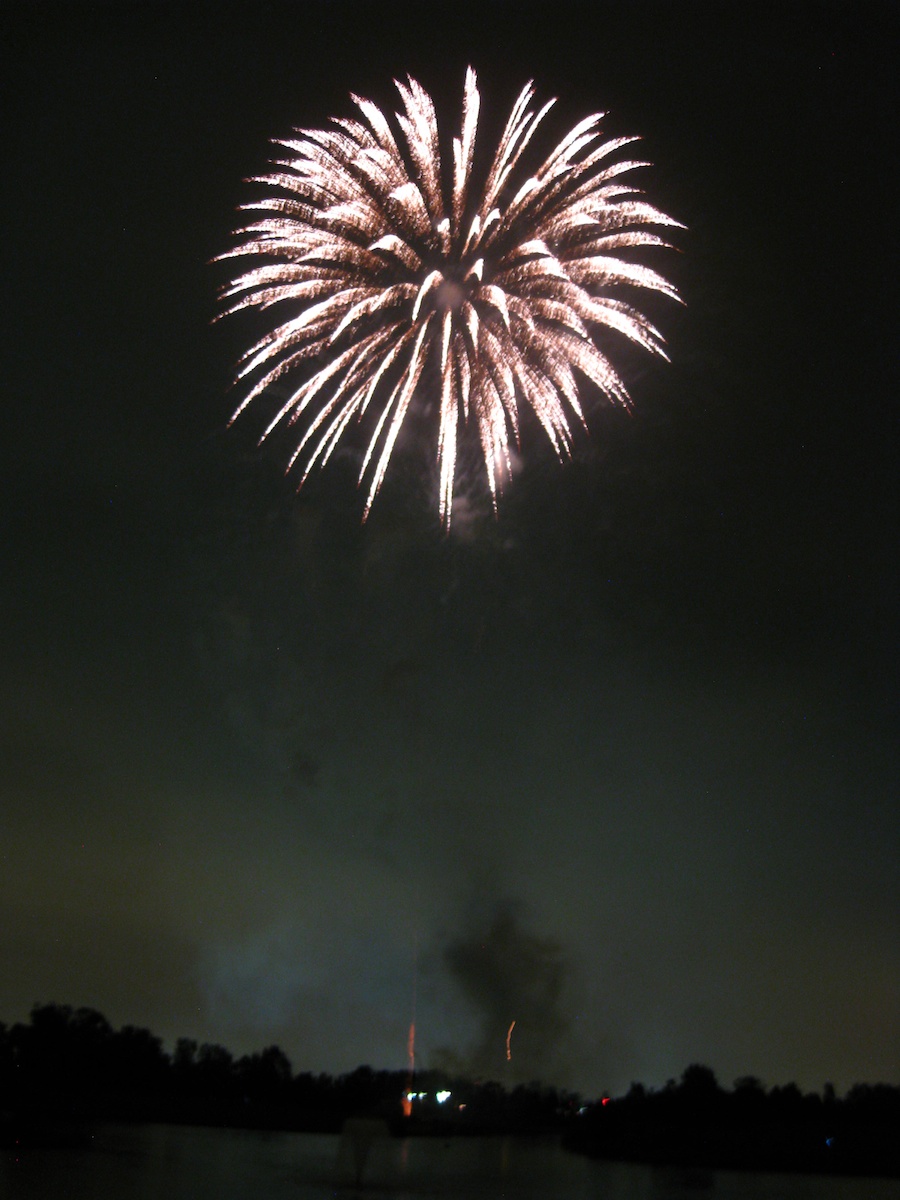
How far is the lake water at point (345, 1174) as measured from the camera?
31016mm

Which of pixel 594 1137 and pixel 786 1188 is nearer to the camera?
pixel 786 1188

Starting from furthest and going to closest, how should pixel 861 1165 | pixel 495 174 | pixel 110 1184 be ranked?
pixel 861 1165 < pixel 110 1184 < pixel 495 174

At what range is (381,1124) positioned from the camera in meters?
46.6

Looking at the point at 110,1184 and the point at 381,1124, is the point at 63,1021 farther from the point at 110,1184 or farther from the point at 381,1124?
the point at 110,1184

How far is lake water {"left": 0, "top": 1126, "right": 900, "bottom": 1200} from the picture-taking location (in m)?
31.0

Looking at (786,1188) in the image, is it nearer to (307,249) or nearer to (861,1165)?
(861,1165)

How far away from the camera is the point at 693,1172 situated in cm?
4600

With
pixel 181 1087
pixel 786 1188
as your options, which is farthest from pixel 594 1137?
pixel 181 1087

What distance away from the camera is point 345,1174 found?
3781 cm

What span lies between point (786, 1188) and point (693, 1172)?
6.00 m

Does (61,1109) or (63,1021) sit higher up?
(63,1021)

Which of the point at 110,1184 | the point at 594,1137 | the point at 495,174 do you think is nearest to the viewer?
the point at 495,174

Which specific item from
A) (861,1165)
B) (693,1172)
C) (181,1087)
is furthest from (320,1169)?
(861,1165)

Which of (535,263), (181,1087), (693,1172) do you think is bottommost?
(693,1172)
